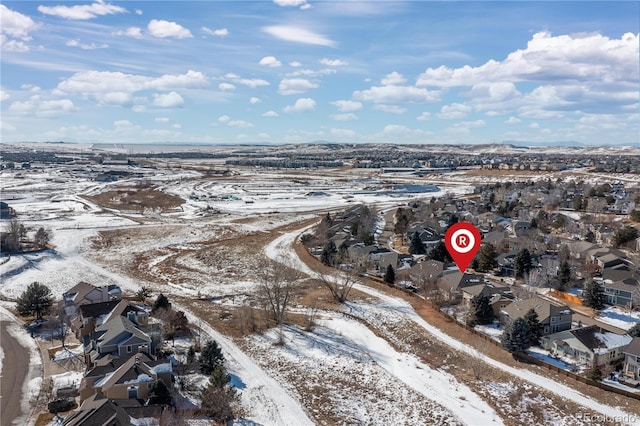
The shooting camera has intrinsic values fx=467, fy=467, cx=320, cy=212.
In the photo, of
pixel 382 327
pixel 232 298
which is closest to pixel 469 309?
Result: pixel 382 327

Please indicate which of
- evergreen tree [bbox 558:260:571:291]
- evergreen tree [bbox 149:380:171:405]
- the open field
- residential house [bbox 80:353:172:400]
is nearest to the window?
residential house [bbox 80:353:172:400]

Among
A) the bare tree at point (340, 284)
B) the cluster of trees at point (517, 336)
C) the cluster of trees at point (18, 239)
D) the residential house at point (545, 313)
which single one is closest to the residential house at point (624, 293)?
the residential house at point (545, 313)

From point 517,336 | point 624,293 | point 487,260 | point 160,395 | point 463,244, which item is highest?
point 463,244

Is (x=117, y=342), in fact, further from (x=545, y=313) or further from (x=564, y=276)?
(x=564, y=276)

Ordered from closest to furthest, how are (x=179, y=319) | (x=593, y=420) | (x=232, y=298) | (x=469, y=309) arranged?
(x=593, y=420) → (x=179, y=319) → (x=469, y=309) → (x=232, y=298)

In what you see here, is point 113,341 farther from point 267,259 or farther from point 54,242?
point 54,242

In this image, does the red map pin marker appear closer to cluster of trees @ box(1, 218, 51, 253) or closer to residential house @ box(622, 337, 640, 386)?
residential house @ box(622, 337, 640, 386)

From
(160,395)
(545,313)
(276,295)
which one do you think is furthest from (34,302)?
(545,313)

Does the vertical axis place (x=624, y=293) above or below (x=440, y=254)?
below
